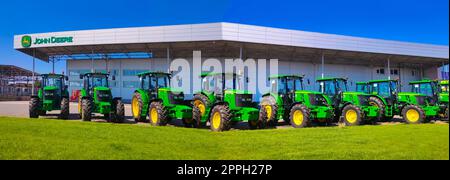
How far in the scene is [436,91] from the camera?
18562 millimetres

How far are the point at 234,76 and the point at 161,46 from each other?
19.9 metres

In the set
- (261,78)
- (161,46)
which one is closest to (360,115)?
(261,78)

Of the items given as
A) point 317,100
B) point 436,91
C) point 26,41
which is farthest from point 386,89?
point 26,41

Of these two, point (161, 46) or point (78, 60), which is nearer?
point (161, 46)

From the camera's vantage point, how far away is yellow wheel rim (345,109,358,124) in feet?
50.1

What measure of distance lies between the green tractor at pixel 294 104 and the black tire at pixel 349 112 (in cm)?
72

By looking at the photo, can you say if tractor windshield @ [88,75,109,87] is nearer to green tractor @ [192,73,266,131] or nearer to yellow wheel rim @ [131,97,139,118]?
yellow wheel rim @ [131,97,139,118]

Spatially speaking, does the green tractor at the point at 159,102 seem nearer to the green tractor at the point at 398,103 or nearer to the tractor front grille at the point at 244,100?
the tractor front grille at the point at 244,100

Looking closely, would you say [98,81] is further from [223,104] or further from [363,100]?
[363,100]

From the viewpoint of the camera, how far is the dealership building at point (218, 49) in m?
29.9

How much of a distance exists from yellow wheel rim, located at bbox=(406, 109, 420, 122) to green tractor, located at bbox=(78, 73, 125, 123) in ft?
40.2
